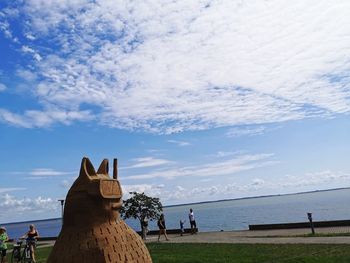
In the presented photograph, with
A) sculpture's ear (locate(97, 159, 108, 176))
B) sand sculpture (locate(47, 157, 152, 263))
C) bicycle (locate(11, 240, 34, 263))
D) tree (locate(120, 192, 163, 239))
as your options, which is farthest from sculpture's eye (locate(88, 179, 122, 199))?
tree (locate(120, 192, 163, 239))

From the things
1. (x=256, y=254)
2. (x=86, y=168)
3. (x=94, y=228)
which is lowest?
(x=256, y=254)

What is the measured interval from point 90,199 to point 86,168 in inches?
26.3

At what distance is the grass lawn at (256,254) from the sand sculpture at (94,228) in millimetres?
5783

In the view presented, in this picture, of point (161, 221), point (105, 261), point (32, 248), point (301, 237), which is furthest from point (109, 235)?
point (161, 221)

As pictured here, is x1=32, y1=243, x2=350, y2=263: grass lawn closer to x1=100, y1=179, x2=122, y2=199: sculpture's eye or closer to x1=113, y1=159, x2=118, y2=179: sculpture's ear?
x1=113, y1=159, x2=118, y2=179: sculpture's ear

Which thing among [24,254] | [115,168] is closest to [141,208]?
[24,254]

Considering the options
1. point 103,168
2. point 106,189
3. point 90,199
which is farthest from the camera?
point 103,168

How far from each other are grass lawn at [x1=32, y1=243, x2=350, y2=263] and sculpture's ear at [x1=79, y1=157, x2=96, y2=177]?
635 centimetres

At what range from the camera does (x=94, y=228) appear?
797 centimetres

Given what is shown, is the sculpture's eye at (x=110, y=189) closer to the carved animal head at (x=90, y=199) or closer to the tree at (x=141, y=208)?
the carved animal head at (x=90, y=199)

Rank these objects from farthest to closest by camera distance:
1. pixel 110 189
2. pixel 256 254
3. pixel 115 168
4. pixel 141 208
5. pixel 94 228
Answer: pixel 141 208
pixel 256 254
pixel 115 168
pixel 110 189
pixel 94 228

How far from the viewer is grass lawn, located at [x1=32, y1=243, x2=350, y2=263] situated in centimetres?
1252

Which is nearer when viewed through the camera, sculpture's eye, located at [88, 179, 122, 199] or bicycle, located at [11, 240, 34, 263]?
sculpture's eye, located at [88, 179, 122, 199]

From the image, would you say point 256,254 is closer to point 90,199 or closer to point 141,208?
point 90,199
